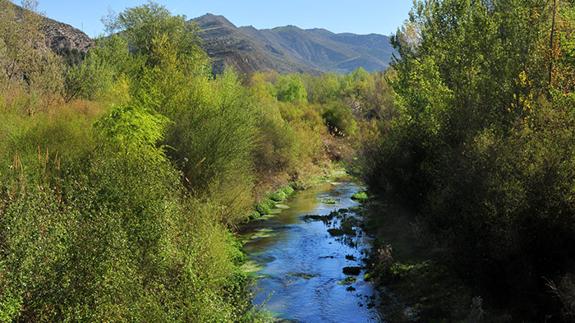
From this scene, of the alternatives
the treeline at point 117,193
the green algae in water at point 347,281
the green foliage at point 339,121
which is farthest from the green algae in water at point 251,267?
the green foliage at point 339,121

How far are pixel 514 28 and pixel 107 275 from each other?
18226 mm

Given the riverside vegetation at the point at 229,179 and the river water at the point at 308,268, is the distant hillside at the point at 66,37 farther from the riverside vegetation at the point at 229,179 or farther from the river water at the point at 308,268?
the river water at the point at 308,268

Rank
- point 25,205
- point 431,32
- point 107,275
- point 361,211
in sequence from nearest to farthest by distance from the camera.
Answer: point 107,275, point 25,205, point 431,32, point 361,211

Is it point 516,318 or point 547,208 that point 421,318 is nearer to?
point 516,318

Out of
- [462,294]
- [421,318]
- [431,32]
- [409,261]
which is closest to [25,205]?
[421,318]

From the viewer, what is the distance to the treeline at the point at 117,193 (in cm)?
1005

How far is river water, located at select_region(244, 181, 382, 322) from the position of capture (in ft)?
58.0

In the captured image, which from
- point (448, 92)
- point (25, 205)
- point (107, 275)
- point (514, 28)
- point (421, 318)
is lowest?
point (421, 318)

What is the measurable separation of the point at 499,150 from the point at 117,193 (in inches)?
436

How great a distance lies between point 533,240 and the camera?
13836 millimetres

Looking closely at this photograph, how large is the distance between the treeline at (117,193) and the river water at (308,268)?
1391mm

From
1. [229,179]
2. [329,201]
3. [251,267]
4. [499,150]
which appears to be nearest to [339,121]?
[329,201]

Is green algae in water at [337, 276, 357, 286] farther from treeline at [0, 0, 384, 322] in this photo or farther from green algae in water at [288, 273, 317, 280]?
treeline at [0, 0, 384, 322]

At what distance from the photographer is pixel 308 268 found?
2248cm
